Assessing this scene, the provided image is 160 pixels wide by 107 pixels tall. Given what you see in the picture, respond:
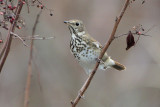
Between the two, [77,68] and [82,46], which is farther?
[77,68]

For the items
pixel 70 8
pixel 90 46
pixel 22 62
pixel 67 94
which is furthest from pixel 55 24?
pixel 90 46

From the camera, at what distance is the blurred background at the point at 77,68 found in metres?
5.55

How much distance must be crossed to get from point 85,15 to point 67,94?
181 cm

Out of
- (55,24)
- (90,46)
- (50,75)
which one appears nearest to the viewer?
(90,46)

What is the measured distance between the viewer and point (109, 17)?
272 inches

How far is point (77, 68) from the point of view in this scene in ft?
20.1

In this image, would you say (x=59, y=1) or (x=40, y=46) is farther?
(x=59, y=1)

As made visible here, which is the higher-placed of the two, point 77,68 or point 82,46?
point 82,46

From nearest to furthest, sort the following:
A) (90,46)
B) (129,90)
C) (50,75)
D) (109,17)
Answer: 1. (90,46)
2. (129,90)
3. (50,75)
4. (109,17)

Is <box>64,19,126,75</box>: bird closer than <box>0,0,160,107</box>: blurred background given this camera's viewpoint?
Yes

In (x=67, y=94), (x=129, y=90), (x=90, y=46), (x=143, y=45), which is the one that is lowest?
(x=67, y=94)

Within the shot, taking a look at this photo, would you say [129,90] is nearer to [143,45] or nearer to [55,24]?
[143,45]

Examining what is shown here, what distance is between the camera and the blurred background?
5555 mm

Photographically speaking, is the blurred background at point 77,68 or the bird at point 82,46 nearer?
the bird at point 82,46
